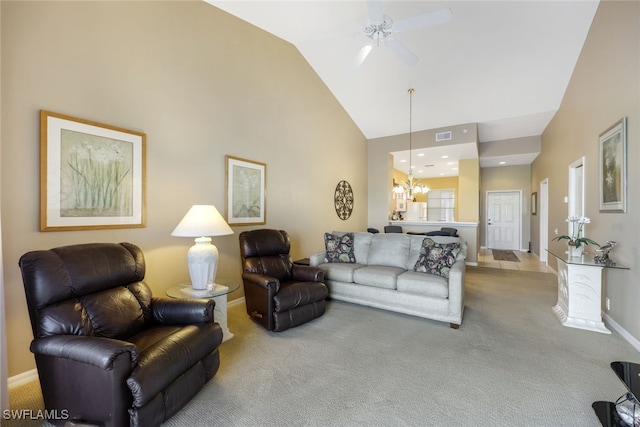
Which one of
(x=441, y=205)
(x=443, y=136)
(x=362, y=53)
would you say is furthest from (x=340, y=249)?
(x=441, y=205)

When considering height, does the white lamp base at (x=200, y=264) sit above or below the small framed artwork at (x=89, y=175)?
below

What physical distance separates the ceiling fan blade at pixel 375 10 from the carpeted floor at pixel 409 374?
321 centimetres

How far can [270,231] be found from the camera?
360cm

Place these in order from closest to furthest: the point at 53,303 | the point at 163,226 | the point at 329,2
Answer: the point at 53,303 < the point at 163,226 < the point at 329,2

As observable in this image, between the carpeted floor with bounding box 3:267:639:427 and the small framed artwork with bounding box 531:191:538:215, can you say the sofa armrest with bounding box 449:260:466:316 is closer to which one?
the carpeted floor with bounding box 3:267:639:427

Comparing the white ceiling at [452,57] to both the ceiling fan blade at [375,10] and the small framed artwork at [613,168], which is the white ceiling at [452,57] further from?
the small framed artwork at [613,168]

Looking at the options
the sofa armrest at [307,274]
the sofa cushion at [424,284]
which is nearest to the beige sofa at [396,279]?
the sofa cushion at [424,284]

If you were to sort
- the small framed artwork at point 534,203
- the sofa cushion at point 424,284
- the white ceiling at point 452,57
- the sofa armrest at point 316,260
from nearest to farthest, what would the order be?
the sofa cushion at point 424,284
the white ceiling at point 452,57
the sofa armrest at point 316,260
the small framed artwork at point 534,203

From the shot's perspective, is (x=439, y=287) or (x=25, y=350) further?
(x=439, y=287)

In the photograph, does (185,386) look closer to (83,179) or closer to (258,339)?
(258,339)

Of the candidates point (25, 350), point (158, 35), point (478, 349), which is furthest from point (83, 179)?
point (478, 349)

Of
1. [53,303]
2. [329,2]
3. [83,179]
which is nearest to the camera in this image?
[53,303]

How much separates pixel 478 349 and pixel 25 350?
3760 mm

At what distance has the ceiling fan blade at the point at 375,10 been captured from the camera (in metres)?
2.53
